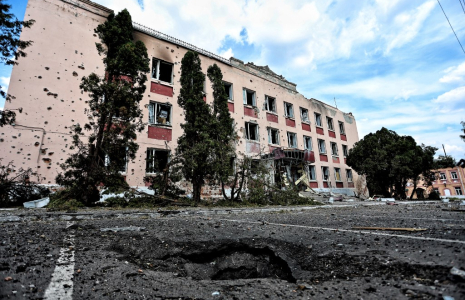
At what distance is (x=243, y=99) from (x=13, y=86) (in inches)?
512

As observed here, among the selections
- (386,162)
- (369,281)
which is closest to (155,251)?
(369,281)

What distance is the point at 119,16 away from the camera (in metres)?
9.04

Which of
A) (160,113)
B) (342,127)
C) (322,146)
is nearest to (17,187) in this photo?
(160,113)

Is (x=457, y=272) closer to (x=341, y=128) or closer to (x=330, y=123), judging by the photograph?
(x=330, y=123)

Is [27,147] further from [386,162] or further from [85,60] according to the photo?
[386,162]

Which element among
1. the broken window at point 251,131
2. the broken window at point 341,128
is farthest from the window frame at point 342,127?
the broken window at point 251,131

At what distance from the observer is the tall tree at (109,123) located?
7902 mm

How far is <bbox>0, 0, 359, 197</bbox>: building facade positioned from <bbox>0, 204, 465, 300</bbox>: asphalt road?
801cm

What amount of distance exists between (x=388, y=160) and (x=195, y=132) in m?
16.8

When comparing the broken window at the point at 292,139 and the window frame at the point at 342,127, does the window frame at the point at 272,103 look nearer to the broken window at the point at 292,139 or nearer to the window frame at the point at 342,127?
the broken window at the point at 292,139

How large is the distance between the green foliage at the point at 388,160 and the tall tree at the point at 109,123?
1841cm

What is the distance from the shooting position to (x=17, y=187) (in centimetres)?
825

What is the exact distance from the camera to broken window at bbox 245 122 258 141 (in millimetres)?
17000

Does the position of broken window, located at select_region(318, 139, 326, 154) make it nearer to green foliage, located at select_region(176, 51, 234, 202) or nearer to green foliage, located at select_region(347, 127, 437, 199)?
green foliage, located at select_region(347, 127, 437, 199)
